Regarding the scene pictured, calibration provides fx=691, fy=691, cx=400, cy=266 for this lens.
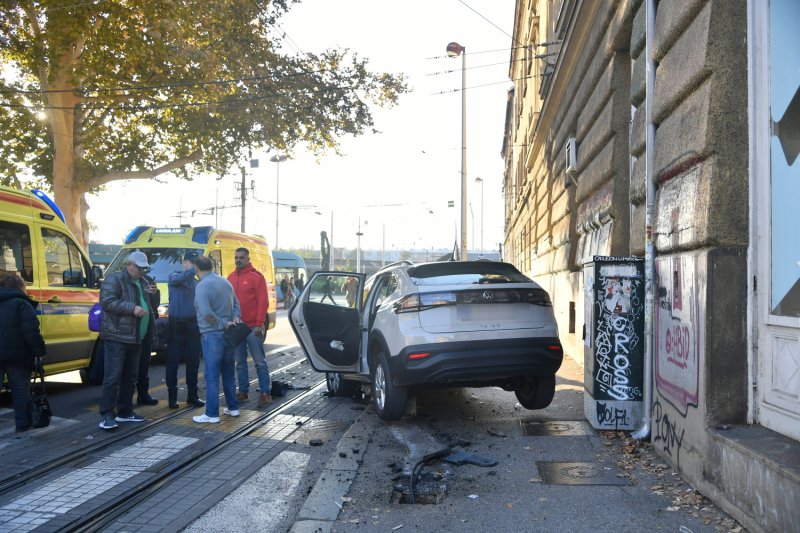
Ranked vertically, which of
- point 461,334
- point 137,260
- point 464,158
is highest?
point 464,158

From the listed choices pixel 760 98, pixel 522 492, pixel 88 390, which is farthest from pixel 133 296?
pixel 760 98

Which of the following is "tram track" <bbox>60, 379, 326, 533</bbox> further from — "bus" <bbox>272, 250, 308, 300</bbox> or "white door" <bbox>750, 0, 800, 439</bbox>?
"bus" <bbox>272, 250, 308, 300</bbox>

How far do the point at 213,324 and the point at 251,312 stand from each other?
3.69ft

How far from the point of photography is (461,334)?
251 inches

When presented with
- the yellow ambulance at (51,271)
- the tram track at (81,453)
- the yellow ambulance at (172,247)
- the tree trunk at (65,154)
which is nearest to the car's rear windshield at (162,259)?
the yellow ambulance at (172,247)

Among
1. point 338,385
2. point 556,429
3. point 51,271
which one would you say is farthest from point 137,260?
point 556,429

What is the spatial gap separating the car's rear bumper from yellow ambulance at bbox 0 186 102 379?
4513mm

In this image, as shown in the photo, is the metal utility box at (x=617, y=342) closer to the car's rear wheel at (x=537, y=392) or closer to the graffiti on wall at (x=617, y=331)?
the graffiti on wall at (x=617, y=331)

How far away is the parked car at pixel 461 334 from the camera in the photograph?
6352 millimetres

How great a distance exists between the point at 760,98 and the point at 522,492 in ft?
9.95

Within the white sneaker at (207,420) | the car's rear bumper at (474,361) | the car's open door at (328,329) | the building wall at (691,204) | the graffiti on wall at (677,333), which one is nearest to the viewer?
the building wall at (691,204)

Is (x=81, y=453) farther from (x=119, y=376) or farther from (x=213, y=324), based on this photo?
(x=213, y=324)

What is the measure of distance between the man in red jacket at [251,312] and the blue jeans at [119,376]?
1.48 meters

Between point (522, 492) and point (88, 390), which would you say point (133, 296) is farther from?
point (522, 492)
